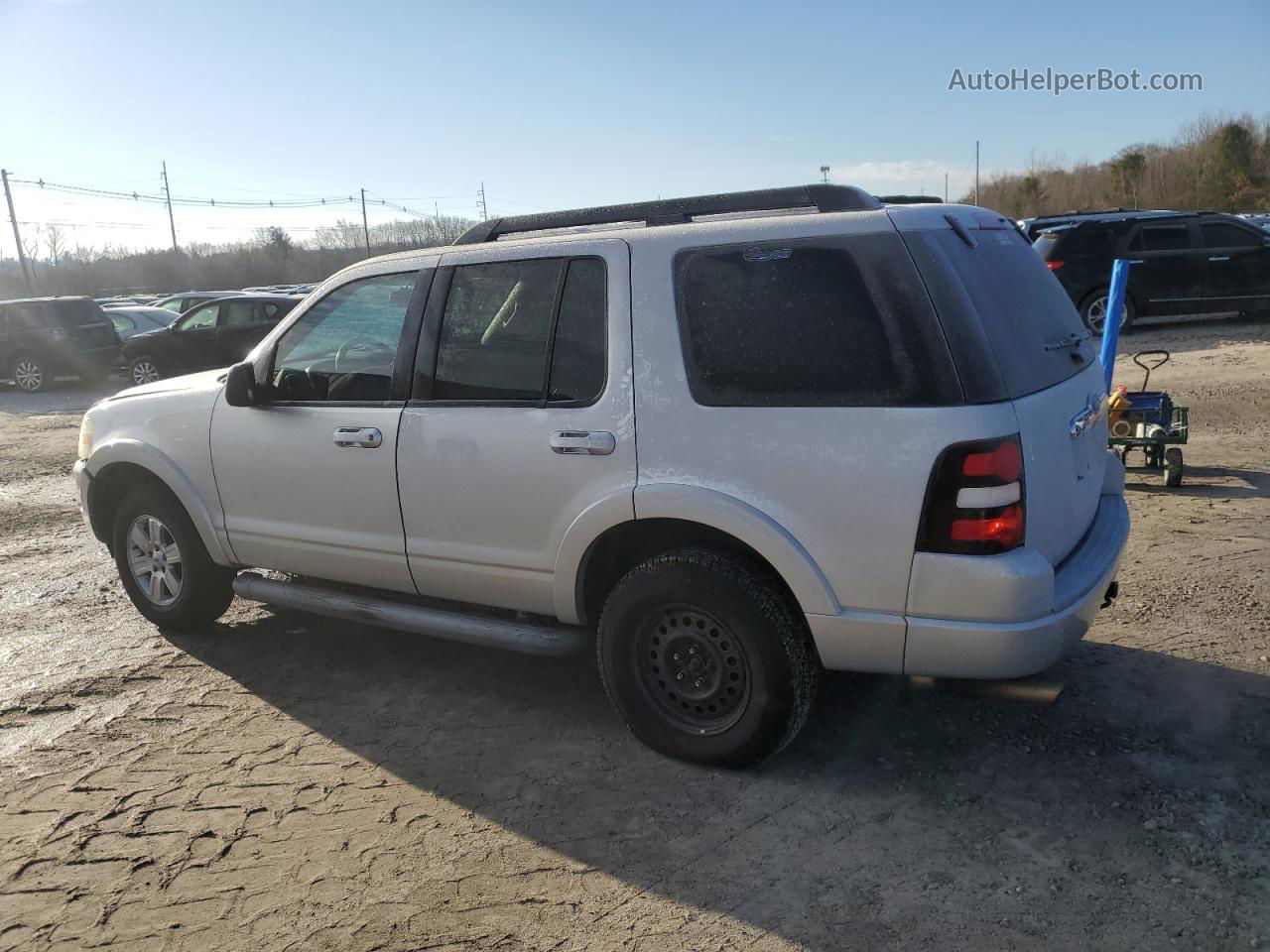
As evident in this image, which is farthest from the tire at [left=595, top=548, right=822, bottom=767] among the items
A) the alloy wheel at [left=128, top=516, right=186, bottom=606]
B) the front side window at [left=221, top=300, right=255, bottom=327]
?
the front side window at [left=221, top=300, right=255, bottom=327]

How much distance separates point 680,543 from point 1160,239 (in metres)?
13.7

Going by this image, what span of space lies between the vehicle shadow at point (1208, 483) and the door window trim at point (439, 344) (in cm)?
504

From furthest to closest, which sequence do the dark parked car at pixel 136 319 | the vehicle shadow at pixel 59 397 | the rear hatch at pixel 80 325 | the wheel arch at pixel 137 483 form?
1. the dark parked car at pixel 136 319
2. the rear hatch at pixel 80 325
3. the vehicle shadow at pixel 59 397
4. the wheel arch at pixel 137 483

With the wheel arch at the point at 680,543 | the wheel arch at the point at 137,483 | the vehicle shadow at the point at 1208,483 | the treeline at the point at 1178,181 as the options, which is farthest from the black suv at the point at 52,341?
the treeline at the point at 1178,181

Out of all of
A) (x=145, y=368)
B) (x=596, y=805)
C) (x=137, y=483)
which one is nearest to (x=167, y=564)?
(x=137, y=483)

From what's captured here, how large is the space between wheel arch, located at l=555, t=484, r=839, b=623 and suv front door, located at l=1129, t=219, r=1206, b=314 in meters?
13.3

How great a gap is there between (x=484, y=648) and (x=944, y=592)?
261cm

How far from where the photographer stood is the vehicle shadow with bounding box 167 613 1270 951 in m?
2.87

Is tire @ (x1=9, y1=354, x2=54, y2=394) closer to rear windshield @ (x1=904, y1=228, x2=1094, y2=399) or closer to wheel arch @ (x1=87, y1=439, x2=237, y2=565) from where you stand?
wheel arch @ (x1=87, y1=439, x2=237, y2=565)

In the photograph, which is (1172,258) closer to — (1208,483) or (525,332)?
(1208,483)

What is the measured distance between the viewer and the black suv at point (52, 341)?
19.2 meters

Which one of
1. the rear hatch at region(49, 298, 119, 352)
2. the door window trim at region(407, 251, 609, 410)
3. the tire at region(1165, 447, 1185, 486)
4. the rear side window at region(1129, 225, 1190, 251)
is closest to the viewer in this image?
the door window trim at region(407, 251, 609, 410)

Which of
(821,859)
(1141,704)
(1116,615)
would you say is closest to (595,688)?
(821,859)

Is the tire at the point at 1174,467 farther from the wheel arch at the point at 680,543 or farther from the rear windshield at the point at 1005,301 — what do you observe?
the wheel arch at the point at 680,543
